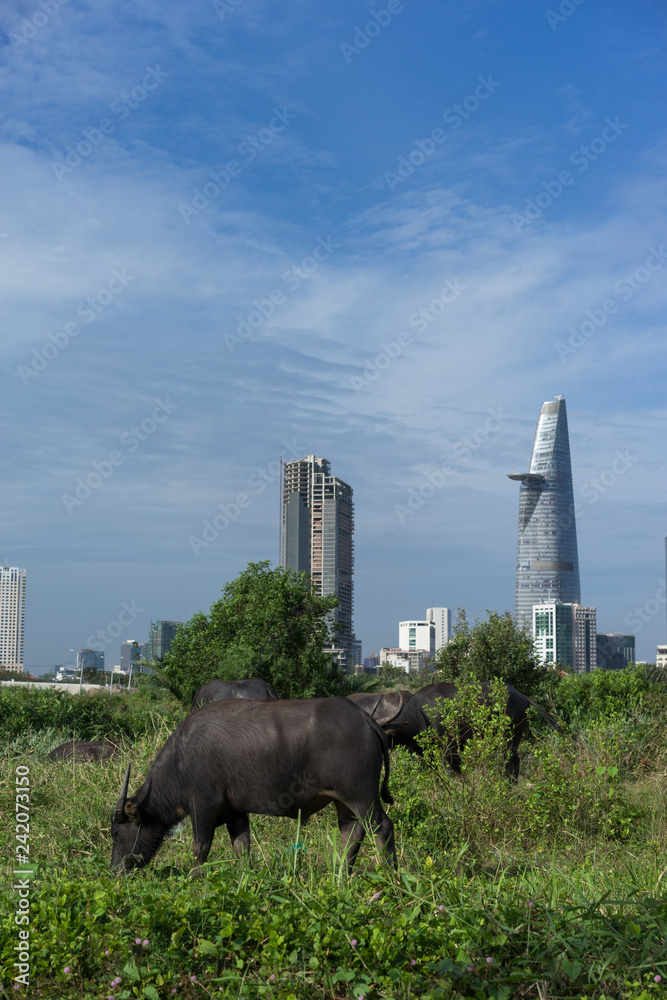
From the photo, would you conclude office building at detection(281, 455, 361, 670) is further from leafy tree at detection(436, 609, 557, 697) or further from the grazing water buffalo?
the grazing water buffalo

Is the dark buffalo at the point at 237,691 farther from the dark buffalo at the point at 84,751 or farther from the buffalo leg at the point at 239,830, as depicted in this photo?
the buffalo leg at the point at 239,830

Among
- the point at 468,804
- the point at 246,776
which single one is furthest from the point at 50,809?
the point at 468,804

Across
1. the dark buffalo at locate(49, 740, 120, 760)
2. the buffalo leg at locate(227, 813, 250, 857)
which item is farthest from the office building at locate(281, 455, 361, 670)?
the buffalo leg at locate(227, 813, 250, 857)

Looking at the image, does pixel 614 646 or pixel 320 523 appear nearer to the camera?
pixel 320 523

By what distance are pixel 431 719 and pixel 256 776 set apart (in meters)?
3.92

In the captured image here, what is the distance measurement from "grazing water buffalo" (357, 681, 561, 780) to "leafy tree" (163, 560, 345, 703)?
847 cm

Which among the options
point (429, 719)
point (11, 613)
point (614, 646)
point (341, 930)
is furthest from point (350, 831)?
point (614, 646)

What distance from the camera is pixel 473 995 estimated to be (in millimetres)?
3664

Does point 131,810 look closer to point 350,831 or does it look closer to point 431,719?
point 350,831

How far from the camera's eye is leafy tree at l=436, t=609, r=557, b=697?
18266 mm

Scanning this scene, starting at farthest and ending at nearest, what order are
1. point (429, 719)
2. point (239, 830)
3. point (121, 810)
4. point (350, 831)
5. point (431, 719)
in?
1. point (429, 719)
2. point (431, 719)
3. point (239, 830)
4. point (121, 810)
5. point (350, 831)

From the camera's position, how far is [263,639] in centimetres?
1977

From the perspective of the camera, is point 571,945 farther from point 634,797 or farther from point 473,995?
point 634,797

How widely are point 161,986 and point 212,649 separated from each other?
16207 millimetres
